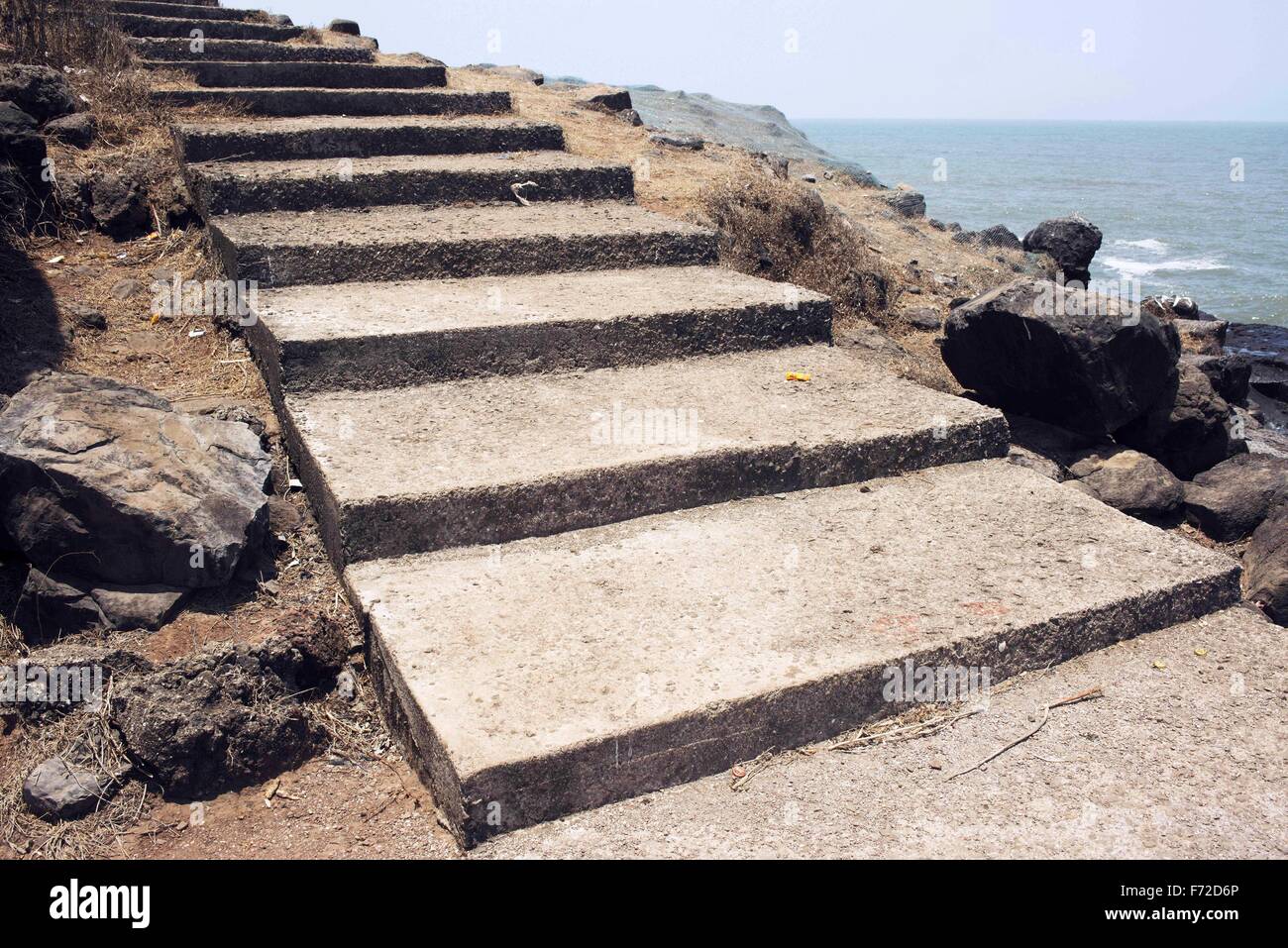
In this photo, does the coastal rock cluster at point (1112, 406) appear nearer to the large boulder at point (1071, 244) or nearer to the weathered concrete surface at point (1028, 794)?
the weathered concrete surface at point (1028, 794)

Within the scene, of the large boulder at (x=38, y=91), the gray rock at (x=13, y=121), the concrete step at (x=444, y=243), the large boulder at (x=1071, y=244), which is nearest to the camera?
the concrete step at (x=444, y=243)

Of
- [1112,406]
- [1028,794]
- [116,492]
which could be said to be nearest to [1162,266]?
[1112,406]

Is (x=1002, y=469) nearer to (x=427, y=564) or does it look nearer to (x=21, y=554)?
(x=427, y=564)

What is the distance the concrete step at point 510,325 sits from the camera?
414cm


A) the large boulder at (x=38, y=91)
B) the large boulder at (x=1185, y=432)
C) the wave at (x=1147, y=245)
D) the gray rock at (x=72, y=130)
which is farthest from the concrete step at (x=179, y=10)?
the wave at (x=1147, y=245)

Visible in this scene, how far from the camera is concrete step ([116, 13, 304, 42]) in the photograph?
319 inches

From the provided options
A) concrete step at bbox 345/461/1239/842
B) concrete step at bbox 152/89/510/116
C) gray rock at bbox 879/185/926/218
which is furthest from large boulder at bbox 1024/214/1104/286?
Result: concrete step at bbox 345/461/1239/842

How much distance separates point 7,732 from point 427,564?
1212 millimetres

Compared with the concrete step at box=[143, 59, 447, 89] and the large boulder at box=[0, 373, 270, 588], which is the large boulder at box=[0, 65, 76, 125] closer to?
the concrete step at box=[143, 59, 447, 89]

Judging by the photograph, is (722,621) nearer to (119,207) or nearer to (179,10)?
(119,207)

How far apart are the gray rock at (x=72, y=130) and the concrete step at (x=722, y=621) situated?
424cm

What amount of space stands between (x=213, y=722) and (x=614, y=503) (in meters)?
1.46

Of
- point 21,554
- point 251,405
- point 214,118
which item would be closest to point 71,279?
point 251,405

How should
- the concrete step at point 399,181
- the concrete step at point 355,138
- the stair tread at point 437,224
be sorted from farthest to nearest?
1. the concrete step at point 355,138
2. the concrete step at point 399,181
3. the stair tread at point 437,224
